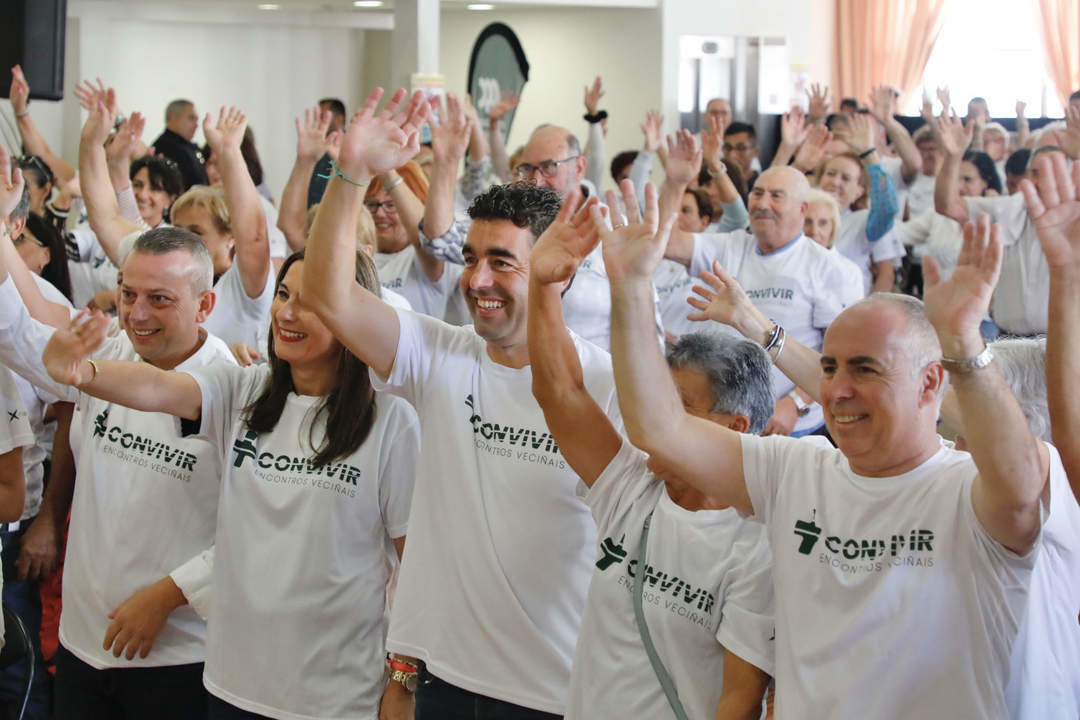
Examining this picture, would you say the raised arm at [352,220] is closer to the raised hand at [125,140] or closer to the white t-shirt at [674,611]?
the white t-shirt at [674,611]

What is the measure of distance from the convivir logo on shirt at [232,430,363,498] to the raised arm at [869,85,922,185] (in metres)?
6.21

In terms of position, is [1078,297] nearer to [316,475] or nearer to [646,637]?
[646,637]

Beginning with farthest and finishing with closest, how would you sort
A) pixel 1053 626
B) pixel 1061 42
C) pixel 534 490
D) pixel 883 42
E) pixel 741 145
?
pixel 883 42 → pixel 1061 42 → pixel 741 145 → pixel 534 490 → pixel 1053 626

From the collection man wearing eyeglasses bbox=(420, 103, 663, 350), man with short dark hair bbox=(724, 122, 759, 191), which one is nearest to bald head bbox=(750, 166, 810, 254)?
man wearing eyeglasses bbox=(420, 103, 663, 350)

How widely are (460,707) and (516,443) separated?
473mm

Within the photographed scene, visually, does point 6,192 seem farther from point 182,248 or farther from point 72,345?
point 72,345

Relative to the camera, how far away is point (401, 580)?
2.33m

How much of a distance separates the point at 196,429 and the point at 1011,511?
1.55 metres

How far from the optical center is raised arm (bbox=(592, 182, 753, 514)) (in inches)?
73.5

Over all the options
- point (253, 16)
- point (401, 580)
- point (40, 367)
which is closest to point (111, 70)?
point (253, 16)

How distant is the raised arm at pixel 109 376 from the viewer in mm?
2244

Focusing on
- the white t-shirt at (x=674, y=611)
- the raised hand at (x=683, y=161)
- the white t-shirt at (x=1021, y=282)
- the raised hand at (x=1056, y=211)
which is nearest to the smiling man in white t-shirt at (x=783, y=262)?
the raised hand at (x=683, y=161)

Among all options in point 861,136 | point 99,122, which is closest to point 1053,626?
point 99,122

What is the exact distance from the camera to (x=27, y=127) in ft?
17.6
